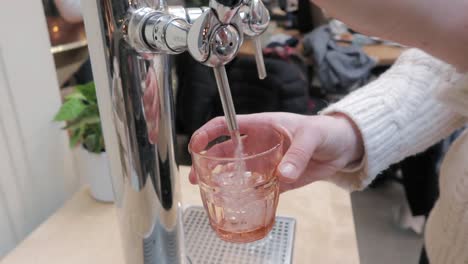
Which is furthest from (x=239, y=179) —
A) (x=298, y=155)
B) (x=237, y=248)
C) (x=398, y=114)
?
(x=398, y=114)

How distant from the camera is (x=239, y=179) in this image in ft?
1.36

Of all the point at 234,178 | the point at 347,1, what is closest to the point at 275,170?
the point at 234,178

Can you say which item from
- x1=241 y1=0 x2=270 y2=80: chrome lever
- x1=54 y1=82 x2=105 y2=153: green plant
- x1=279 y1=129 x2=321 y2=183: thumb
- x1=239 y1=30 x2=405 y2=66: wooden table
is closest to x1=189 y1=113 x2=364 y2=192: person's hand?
x1=279 y1=129 x2=321 y2=183: thumb

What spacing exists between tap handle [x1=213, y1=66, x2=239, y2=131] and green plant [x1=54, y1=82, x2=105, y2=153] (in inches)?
15.0

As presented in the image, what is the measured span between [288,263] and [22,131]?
0.42 meters

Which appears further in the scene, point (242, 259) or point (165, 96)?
point (242, 259)

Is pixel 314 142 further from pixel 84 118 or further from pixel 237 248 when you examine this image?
pixel 84 118

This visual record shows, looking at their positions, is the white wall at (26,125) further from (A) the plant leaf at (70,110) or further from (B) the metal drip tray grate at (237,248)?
(B) the metal drip tray grate at (237,248)

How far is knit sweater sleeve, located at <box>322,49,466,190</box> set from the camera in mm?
558

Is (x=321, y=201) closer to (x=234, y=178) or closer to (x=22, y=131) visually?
(x=234, y=178)

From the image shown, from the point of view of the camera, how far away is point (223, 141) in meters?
0.46

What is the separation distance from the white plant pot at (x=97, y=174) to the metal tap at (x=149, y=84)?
0.28 m

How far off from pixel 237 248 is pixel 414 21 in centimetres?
33

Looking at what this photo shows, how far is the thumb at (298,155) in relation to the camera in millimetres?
406
